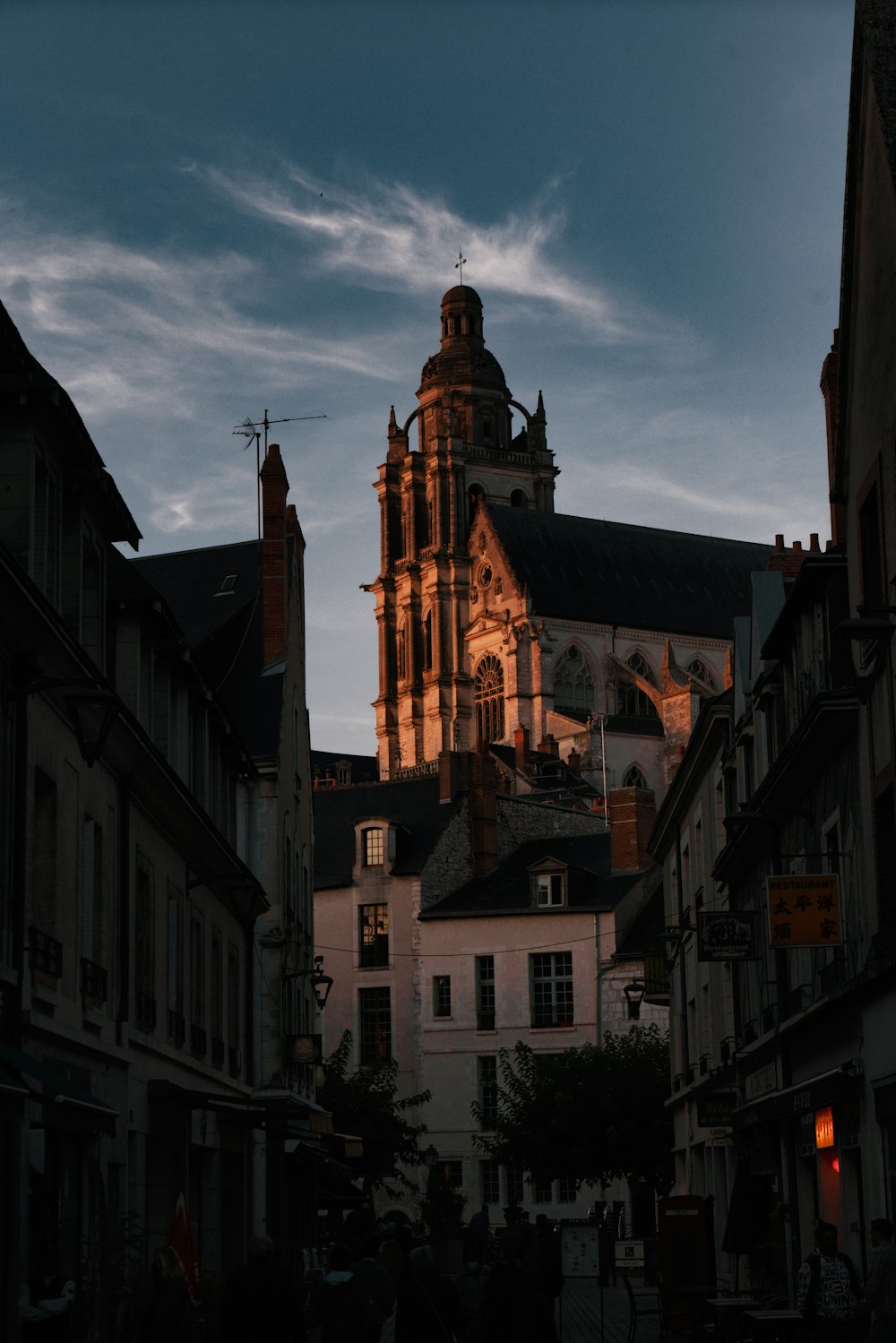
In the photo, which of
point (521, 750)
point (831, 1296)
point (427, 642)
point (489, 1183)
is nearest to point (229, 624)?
point (831, 1296)

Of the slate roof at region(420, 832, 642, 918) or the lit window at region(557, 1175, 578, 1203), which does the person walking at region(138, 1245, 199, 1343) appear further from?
the slate roof at region(420, 832, 642, 918)

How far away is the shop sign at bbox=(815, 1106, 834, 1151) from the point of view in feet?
62.4

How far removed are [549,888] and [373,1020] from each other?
19.4 feet

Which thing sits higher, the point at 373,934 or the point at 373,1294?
the point at 373,934

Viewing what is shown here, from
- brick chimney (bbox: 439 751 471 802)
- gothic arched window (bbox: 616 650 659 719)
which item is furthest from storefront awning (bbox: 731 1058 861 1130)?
gothic arched window (bbox: 616 650 659 719)

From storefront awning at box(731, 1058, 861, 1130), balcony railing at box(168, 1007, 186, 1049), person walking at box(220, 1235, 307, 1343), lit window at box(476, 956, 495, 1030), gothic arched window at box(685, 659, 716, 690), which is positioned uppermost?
gothic arched window at box(685, 659, 716, 690)

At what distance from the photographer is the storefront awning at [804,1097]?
1775 cm

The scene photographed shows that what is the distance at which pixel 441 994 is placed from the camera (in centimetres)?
5150

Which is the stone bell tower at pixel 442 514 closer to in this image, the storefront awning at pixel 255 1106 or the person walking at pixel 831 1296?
the storefront awning at pixel 255 1106

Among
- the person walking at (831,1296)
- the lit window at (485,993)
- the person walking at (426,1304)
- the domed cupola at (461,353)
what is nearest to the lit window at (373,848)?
the lit window at (485,993)

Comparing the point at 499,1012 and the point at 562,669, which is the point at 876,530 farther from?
the point at 562,669

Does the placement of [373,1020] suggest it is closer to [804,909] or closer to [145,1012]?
[145,1012]

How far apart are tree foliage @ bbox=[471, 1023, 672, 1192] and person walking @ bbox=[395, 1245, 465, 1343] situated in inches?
1203

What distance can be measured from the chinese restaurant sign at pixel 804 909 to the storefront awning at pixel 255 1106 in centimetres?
568
